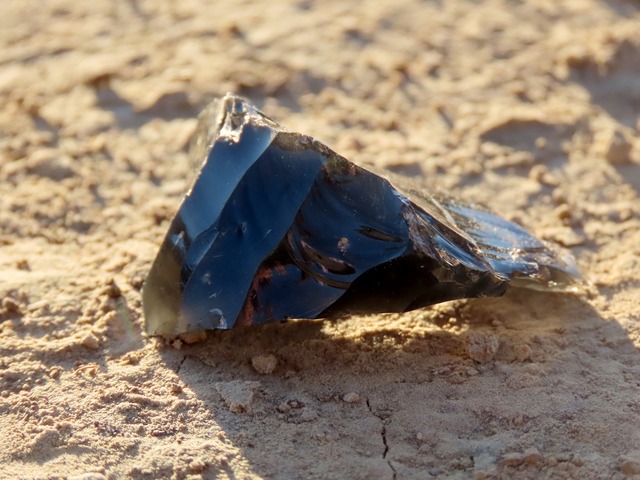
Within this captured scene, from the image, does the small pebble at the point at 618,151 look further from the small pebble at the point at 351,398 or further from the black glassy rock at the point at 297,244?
the small pebble at the point at 351,398

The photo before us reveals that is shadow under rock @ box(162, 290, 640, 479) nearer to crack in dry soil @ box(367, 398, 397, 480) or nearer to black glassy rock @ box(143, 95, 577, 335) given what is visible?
crack in dry soil @ box(367, 398, 397, 480)

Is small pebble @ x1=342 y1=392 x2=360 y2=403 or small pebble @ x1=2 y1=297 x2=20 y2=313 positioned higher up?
small pebble @ x1=2 y1=297 x2=20 y2=313

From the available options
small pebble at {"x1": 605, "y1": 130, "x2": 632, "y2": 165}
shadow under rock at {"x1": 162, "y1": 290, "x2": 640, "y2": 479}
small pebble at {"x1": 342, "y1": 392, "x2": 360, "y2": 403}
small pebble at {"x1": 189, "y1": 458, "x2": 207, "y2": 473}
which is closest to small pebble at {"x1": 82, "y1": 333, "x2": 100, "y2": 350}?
shadow under rock at {"x1": 162, "y1": 290, "x2": 640, "y2": 479}

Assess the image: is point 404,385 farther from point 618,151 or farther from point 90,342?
point 618,151

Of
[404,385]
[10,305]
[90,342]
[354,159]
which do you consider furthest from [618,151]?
[10,305]

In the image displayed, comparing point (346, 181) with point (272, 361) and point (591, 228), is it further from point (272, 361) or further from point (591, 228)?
point (591, 228)

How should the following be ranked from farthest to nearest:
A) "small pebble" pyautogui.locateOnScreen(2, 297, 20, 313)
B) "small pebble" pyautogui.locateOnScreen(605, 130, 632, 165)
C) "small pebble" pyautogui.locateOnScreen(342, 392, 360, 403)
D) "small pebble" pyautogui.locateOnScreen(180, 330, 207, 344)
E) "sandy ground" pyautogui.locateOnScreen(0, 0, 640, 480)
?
"small pebble" pyautogui.locateOnScreen(605, 130, 632, 165) → "small pebble" pyautogui.locateOnScreen(2, 297, 20, 313) → "small pebble" pyautogui.locateOnScreen(180, 330, 207, 344) → "small pebble" pyautogui.locateOnScreen(342, 392, 360, 403) → "sandy ground" pyautogui.locateOnScreen(0, 0, 640, 480)

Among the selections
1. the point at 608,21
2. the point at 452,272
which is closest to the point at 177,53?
the point at 608,21
